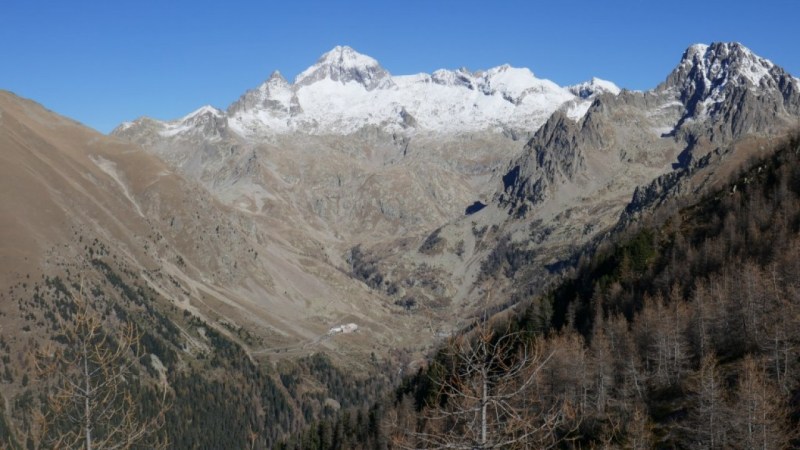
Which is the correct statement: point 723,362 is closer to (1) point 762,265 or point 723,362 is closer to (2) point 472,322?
(1) point 762,265

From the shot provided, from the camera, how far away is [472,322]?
65.0 ft

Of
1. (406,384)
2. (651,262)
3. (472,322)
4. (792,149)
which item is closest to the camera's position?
(472,322)

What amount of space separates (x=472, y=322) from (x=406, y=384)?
162 m

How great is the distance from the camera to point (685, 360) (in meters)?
96.9

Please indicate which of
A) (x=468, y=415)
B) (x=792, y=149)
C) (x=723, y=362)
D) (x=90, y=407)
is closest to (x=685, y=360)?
(x=723, y=362)

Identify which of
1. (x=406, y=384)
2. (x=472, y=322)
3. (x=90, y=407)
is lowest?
(x=406, y=384)

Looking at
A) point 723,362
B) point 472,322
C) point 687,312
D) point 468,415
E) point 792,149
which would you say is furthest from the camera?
point 792,149

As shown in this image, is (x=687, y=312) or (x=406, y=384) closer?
(x=687, y=312)

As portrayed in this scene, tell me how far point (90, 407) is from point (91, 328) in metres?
2.58

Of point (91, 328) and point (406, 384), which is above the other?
point (91, 328)

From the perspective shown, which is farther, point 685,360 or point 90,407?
point 685,360

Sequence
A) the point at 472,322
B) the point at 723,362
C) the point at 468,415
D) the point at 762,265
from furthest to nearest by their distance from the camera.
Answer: the point at 762,265, the point at 723,362, the point at 468,415, the point at 472,322

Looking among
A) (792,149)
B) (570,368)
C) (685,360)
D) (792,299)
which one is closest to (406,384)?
(570,368)

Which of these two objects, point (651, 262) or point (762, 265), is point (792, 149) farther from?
point (762, 265)
